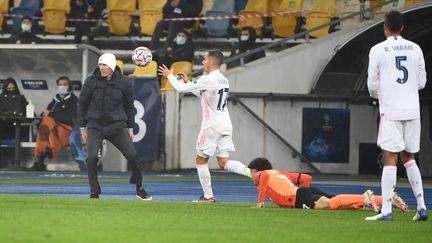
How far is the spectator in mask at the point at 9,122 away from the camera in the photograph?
33.1 meters

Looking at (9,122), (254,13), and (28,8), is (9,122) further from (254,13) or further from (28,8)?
(254,13)

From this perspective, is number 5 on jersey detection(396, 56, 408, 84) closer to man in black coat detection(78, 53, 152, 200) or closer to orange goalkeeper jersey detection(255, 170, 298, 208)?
Answer: orange goalkeeper jersey detection(255, 170, 298, 208)

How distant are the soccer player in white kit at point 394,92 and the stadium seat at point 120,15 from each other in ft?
74.5

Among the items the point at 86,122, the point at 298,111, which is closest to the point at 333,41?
the point at 298,111

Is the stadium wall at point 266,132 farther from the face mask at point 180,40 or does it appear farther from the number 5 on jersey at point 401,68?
the number 5 on jersey at point 401,68

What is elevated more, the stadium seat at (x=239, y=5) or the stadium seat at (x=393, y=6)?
the stadium seat at (x=239, y=5)

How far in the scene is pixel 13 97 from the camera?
3284cm

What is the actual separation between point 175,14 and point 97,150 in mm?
15776

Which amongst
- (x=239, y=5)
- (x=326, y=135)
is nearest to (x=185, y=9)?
(x=239, y=5)

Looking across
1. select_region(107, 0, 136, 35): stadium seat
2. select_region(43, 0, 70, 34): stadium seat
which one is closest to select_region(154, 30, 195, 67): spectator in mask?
select_region(107, 0, 136, 35): stadium seat

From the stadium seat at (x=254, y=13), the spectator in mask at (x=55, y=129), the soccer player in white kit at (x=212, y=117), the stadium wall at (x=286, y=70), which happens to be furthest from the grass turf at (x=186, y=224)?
the stadium seat at (x=254, y=13)

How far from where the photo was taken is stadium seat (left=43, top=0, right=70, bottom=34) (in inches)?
1469

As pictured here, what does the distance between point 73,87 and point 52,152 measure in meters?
1.94

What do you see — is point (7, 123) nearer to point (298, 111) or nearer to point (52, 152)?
point (52, 152)
